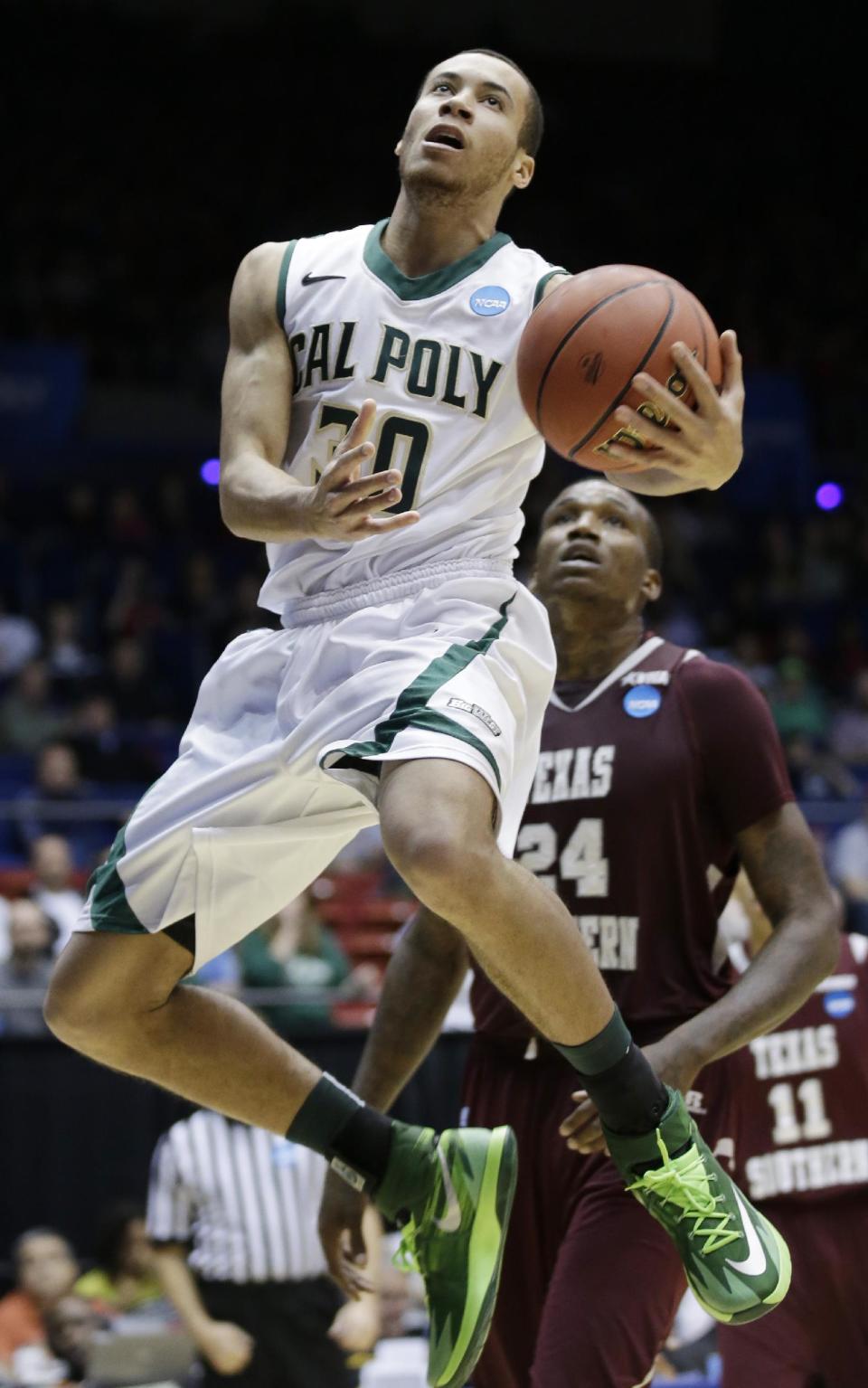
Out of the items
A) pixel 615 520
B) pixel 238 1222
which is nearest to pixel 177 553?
pixel 238 1222

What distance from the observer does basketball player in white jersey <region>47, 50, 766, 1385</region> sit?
3.53 metres

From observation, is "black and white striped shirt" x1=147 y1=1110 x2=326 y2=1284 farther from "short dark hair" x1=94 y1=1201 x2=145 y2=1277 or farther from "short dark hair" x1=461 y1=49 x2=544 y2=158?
"short dark hair" x1=461 y1=49 x2=544 y2=158

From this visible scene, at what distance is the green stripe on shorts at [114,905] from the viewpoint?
3.72 meters

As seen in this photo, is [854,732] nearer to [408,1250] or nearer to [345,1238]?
[345,1238]

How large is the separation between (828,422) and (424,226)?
50.9 feet

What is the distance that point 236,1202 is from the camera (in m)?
7.16

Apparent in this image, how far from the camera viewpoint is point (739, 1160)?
4527 millimetres

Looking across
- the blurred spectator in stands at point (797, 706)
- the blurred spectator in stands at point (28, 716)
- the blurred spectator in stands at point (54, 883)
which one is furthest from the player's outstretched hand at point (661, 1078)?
the blurred spectator in stands at point (797, 706)

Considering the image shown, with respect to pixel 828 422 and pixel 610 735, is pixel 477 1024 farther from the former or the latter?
pixel 828 422

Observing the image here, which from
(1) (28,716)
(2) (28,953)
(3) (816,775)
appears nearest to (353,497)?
(2) (28,953)

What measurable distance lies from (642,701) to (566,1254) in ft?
4.28

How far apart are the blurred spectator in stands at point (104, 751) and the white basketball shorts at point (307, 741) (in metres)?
8.10

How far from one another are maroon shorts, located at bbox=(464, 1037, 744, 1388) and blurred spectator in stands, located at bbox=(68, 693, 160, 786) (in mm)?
7693

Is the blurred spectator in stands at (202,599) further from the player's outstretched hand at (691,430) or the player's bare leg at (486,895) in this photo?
the player's bare leg at (486,895)
